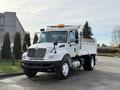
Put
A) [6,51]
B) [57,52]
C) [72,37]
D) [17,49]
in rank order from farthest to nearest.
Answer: [17,49]
[6,51]
[72,37]
[57,52]

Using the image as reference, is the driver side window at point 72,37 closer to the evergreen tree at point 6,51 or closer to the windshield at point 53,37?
the windshield at point 53,37

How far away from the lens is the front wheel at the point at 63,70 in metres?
10.8

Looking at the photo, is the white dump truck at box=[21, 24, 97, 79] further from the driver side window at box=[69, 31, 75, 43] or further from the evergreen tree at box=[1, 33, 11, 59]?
the evergreen tree at box=[1, 33, 11, 59]

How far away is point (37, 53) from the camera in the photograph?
11.0m

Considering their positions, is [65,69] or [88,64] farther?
[88,64]

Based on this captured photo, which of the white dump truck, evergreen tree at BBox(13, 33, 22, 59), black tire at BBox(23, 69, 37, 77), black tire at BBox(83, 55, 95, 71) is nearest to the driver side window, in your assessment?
the white dump truck

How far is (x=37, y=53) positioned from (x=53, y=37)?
177 centimetres

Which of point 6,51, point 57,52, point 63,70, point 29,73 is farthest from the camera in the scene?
point 6,51

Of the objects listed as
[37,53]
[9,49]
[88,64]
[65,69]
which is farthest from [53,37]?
[9,49]

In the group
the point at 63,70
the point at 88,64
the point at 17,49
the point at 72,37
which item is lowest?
the point at 88,64

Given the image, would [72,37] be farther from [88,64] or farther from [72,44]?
[88,64]

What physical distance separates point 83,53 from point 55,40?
8.53 ft

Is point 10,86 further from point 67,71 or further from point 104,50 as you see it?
point 104,50

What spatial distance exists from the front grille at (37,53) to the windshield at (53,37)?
53.5 inches
